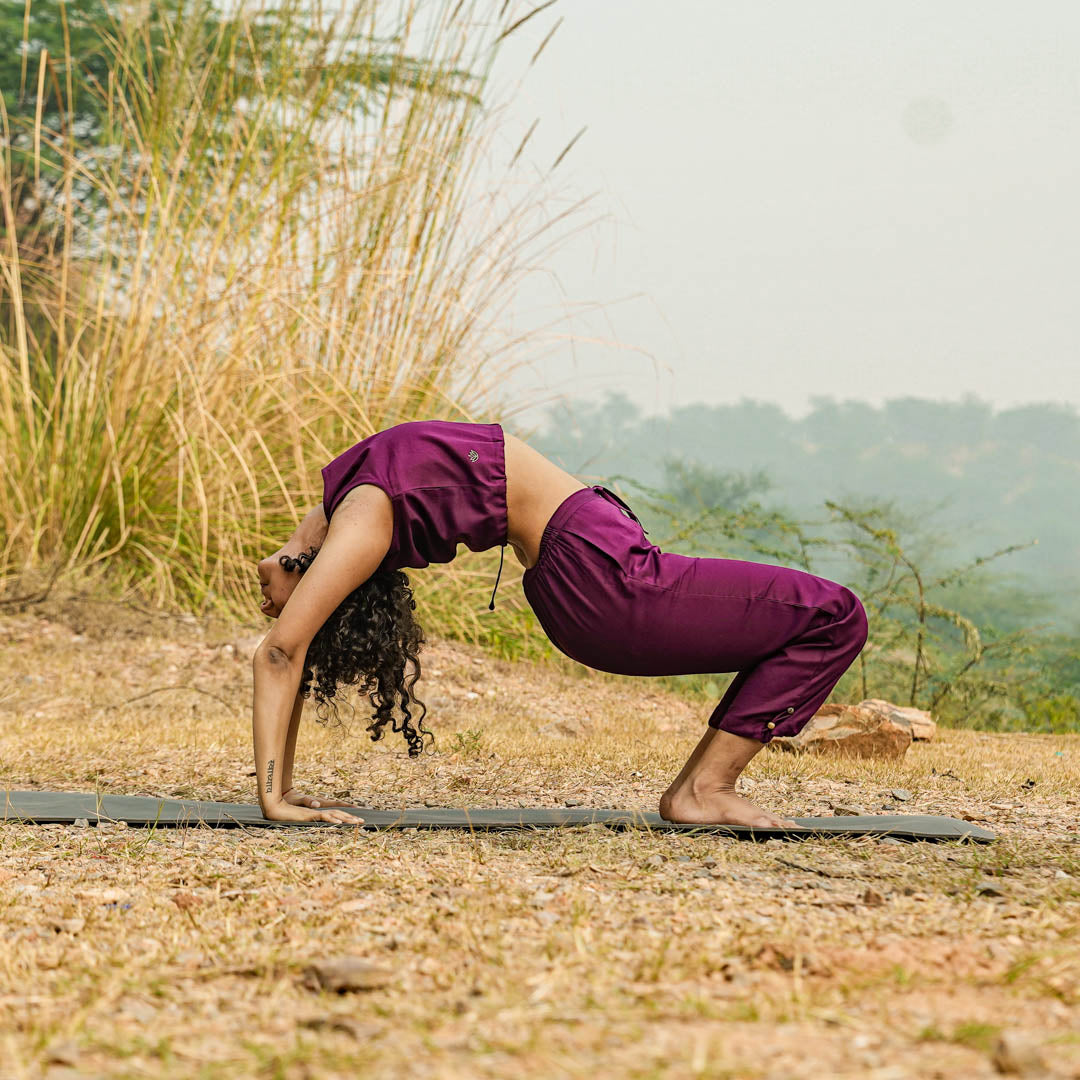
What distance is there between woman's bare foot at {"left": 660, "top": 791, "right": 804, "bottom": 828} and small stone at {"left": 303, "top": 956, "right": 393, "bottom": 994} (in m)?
1.11

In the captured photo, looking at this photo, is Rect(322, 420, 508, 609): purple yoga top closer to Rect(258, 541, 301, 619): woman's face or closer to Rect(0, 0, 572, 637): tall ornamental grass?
Rect(258, 541, 301, 619): woman's face

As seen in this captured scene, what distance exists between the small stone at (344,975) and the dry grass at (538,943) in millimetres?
14

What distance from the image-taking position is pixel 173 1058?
110 centimetres

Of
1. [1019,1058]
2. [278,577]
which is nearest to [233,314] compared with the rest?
[278,577]

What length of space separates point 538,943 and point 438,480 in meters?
1.03

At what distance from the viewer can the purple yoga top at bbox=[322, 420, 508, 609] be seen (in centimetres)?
227

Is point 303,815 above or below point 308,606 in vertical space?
below

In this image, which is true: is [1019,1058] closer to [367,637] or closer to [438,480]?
[438,480]

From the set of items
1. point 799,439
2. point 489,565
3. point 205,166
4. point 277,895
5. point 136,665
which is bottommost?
point 799,439

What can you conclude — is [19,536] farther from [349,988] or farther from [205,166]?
[349,988]

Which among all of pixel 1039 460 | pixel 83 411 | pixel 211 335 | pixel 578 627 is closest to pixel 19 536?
pixel 83 411

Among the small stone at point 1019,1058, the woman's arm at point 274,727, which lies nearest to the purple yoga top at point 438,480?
the woman's arm at point 274,727

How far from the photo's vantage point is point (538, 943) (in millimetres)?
1478

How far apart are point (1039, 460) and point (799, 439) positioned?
7.80 metres
